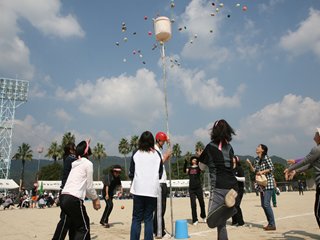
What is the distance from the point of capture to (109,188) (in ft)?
32.1

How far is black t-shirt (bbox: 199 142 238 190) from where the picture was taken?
426cm

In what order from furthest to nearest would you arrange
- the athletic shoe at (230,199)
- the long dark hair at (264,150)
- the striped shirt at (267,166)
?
1. the long dark hair at (264,150)
2. the striped shirt at (267,166)
3. the athletic shoe at (230,199)

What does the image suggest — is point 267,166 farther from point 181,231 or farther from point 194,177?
point 181,231

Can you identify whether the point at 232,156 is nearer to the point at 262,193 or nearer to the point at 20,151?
the point at 262,193

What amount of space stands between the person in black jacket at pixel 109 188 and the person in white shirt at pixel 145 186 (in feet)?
16.7

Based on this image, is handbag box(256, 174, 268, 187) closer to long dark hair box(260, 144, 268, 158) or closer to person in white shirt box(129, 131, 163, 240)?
long dark hair box(260, 144, 268, 158)

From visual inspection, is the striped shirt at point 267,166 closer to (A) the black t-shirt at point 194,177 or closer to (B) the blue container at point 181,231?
(A) the black t-shirt at point 194,177

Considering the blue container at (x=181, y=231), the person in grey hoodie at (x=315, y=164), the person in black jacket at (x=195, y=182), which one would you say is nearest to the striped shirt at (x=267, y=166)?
the person in black jacket at (x=195, y=182)

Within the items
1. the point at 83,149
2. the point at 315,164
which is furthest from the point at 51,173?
the point at 315,164

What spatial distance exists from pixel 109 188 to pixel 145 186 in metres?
5.44

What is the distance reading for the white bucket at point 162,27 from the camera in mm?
7449

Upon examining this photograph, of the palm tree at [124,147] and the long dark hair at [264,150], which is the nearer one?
the long dark hair at [264,150]

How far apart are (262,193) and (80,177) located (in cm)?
538

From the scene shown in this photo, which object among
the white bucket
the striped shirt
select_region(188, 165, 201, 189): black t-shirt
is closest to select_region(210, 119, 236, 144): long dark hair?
the white bucket
